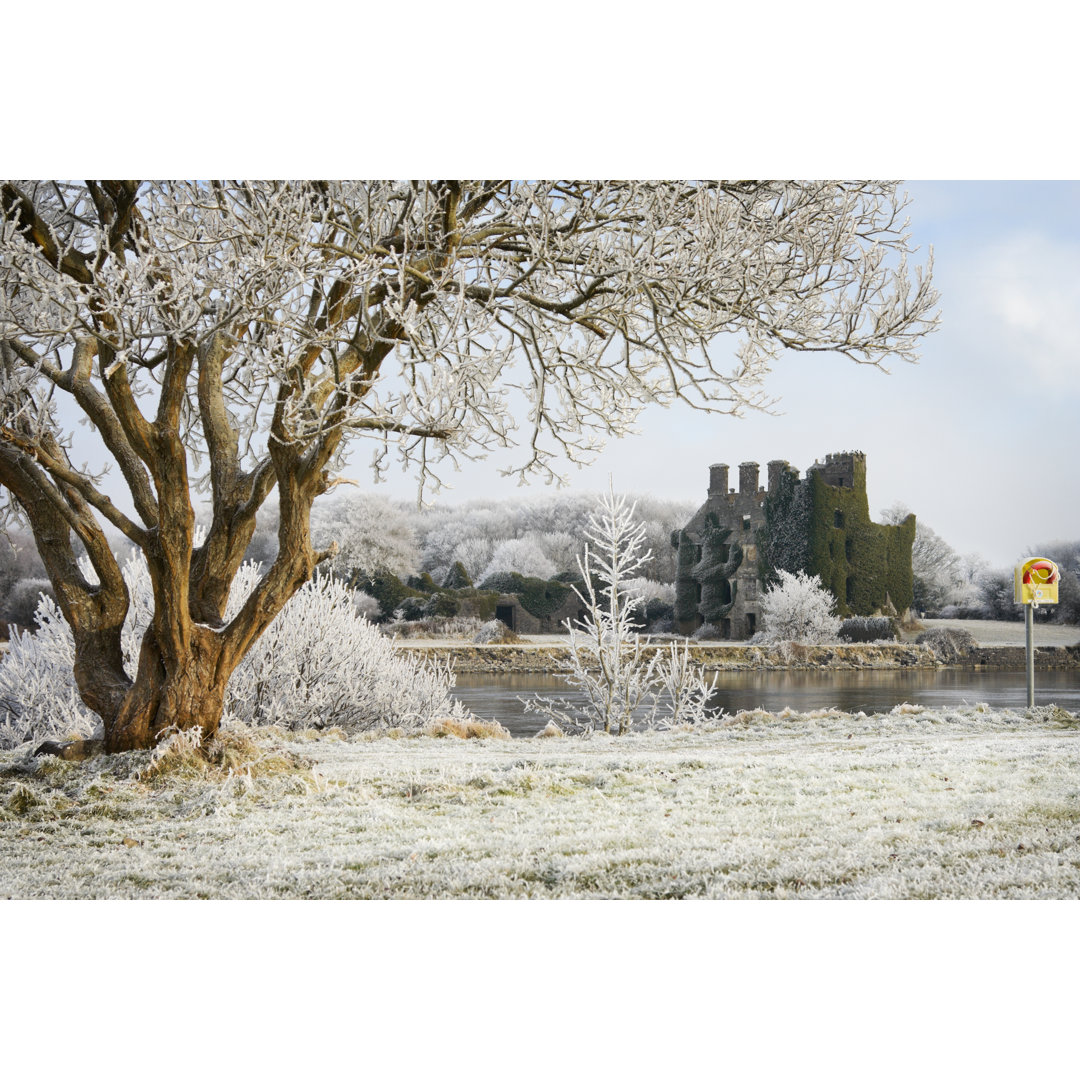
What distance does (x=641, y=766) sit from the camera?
4.23m

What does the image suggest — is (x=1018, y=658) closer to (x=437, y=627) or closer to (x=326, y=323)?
(x=437, y=627)

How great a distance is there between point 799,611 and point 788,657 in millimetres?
283

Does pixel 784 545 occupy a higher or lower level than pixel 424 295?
lower

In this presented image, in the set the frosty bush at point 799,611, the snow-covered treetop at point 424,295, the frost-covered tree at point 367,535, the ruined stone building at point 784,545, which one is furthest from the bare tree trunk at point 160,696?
the frosty bush at point 799,611

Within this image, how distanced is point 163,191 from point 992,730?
15.3 feet

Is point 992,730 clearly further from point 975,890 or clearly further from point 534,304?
point 534,304

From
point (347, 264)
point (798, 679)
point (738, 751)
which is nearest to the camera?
point (347, 264)

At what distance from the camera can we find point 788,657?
5523 millimetres

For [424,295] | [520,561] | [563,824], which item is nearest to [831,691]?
[520,561]

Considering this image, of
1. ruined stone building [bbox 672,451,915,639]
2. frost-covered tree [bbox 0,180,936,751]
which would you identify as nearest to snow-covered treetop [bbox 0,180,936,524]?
frost-covered tree [bbox 0,180,936,751]

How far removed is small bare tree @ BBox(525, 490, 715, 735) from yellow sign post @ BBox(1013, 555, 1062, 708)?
1738mm

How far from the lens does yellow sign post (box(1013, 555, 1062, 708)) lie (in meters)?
4.86
